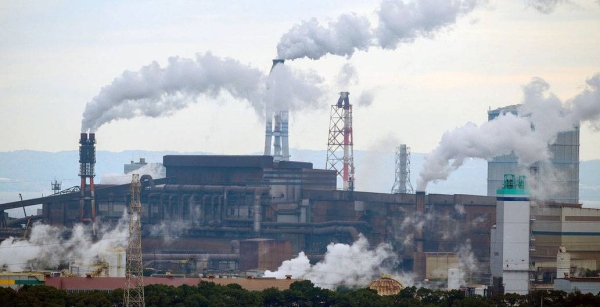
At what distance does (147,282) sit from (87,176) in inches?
1386

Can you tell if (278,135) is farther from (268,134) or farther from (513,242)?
(513,242)

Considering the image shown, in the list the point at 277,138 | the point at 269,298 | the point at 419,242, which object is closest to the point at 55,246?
the point at 419,242

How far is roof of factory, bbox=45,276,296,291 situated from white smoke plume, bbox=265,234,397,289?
882 centimetres

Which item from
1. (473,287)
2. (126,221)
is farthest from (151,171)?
(473,287)

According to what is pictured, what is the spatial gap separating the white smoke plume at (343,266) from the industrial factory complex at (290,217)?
7.04 ft

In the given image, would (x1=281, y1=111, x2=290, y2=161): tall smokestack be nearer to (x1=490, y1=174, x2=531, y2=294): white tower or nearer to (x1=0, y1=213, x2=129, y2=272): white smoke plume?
(x1=0, y1=213, x2=129, y2=272): white smoke plume

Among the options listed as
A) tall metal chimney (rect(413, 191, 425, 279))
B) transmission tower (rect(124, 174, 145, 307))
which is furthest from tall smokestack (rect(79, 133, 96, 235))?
transmission tower (rect(124, 174, 145, 307))

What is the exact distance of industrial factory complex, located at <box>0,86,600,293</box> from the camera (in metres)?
112

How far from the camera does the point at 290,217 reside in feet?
429

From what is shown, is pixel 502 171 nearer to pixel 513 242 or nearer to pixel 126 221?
pixel 126 221

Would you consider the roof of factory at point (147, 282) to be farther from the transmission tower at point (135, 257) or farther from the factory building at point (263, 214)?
the factory building at point (263, 214)

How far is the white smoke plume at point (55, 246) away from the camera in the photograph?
386 feet

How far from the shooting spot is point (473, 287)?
9562 cm

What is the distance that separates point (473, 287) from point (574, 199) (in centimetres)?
4510
